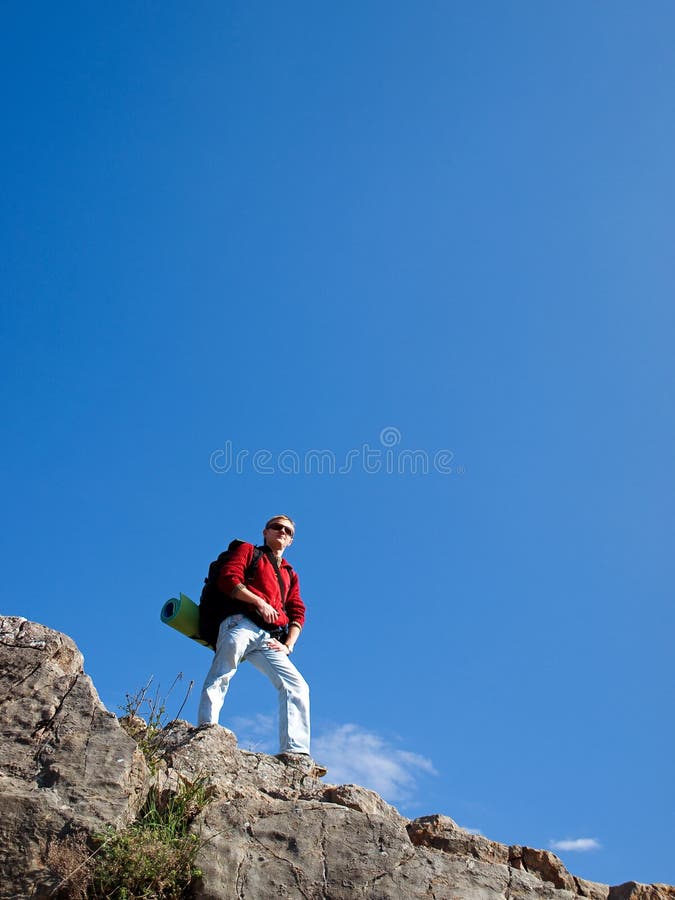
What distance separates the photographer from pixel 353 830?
5.15m

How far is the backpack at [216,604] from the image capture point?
7680mm

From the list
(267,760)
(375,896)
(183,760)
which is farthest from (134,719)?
(375,896)

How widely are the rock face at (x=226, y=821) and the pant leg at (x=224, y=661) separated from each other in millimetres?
848

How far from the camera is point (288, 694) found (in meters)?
7.30

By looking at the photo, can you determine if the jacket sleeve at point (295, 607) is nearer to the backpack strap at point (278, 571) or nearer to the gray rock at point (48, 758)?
the backpack strap at point (278, 571)

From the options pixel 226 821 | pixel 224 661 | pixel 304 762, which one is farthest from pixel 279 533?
pixel 226 821

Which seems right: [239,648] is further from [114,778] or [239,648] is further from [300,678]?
[114,778]

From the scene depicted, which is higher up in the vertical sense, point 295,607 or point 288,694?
point 295,607

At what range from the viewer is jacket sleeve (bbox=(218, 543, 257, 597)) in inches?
299

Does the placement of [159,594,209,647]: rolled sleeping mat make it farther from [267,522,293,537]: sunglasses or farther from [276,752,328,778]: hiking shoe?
[276,752,328,778]: hiking shoe

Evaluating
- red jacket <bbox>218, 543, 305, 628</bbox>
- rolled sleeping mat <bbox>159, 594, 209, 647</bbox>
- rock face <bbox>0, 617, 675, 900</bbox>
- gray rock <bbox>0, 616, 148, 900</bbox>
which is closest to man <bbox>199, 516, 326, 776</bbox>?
red jacket <bbox>218, 543, 305, 628</bbox>

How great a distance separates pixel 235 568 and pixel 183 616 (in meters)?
0.68

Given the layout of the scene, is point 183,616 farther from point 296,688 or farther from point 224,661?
point 296,688

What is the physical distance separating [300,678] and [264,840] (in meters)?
2.56
